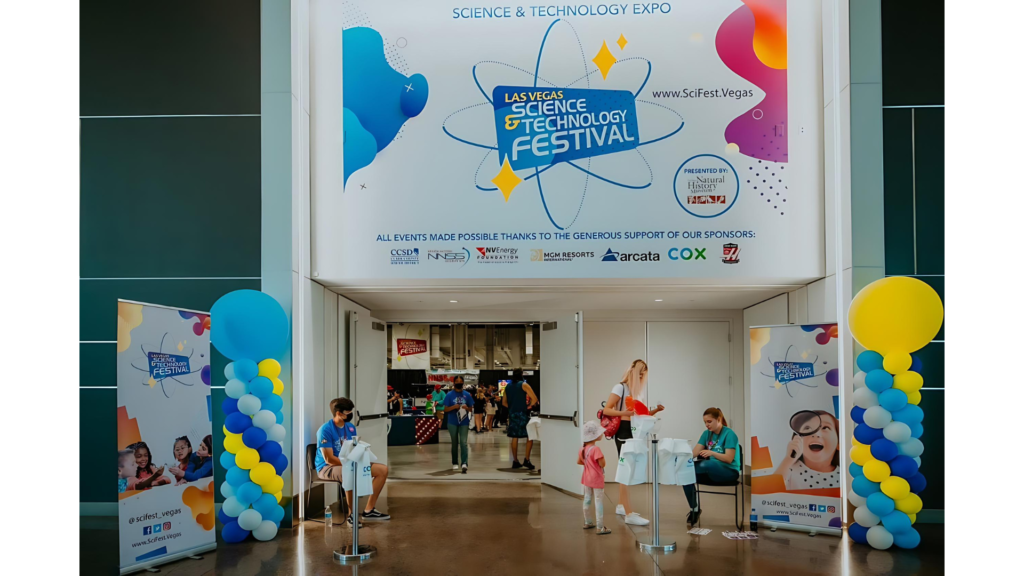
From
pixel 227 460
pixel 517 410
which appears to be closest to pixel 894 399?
pixel 227 460

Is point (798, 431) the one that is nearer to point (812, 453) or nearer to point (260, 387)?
point (812, 453)

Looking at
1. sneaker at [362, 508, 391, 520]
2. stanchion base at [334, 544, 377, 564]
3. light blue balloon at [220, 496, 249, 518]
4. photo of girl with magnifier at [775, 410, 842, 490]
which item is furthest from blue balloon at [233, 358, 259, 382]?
photo of girl with magnifier at [775, 410, 842, 490]

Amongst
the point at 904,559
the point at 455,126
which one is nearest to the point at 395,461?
the point at 455,126

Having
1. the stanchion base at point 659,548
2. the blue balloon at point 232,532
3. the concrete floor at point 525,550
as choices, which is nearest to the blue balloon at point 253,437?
the blue balloon at point 232,532

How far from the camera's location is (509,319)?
8.84 metres

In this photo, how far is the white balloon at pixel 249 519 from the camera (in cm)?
545

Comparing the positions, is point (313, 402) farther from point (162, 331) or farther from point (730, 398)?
point (730, 398)

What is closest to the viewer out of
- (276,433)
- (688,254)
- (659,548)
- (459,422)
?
(659,548)

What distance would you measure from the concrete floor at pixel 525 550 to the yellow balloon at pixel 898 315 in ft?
5.14

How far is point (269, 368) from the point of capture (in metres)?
5.73

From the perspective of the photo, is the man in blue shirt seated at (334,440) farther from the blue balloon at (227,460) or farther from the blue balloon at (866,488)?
the blue balloon at (866,488)

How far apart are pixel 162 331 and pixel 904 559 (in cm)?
554

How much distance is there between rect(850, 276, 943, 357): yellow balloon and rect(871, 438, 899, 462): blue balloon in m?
0.67

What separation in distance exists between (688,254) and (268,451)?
4.00m
